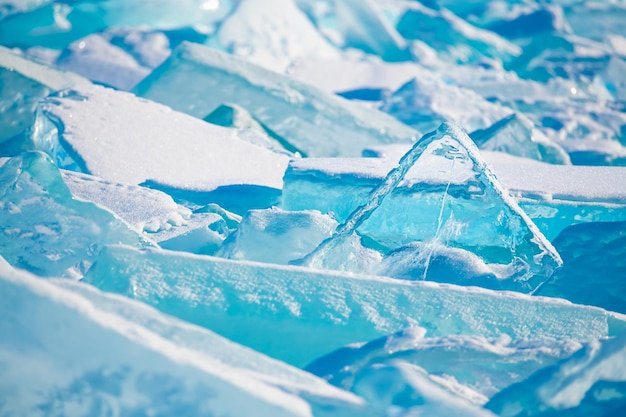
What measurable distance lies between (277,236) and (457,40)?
382 centimetres

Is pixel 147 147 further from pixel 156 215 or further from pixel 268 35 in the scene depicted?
pixel 268 35

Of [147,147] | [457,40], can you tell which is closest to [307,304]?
[147,147]

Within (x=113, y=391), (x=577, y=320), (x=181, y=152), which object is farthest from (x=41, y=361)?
(x=181, y=152)

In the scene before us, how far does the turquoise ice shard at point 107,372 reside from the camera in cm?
125

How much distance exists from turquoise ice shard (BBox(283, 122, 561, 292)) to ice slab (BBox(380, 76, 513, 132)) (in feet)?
4.72

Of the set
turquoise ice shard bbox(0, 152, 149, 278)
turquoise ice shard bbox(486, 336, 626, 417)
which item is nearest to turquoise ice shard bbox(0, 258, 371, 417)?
turquoise ice shard bbox(486, 336, 626, 417)

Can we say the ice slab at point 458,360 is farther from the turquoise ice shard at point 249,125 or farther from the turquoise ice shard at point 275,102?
the turquoise ice shard at point 275,102

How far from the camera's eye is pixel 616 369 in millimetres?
1450

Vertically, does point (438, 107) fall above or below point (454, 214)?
below

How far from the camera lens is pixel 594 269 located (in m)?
2.12

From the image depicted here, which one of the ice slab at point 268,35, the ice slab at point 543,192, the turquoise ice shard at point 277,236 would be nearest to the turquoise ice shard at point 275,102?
the ice slab at point 543,192

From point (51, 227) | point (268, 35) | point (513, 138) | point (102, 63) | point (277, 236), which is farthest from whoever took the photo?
point (268, 35)

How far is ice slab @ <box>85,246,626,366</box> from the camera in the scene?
164cm

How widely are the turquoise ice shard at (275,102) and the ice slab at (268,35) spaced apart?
855mm
